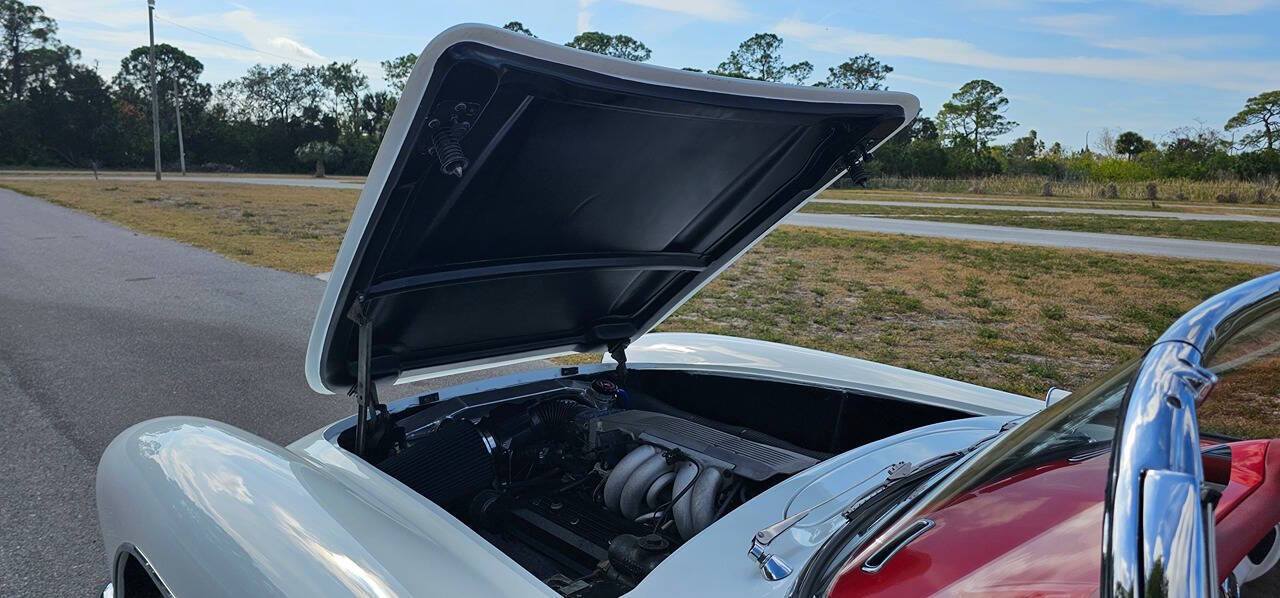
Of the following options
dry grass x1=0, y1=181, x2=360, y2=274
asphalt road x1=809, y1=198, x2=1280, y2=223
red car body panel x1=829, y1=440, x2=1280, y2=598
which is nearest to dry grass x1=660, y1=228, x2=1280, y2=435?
red car body panel x1=829, y1=440, x2=1280, y2=598

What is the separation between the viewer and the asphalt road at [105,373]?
10.4ft

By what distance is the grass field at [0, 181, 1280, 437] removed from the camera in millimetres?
6676

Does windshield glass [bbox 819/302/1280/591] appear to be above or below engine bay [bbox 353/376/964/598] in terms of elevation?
above

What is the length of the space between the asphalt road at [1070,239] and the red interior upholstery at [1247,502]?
28.0 feet

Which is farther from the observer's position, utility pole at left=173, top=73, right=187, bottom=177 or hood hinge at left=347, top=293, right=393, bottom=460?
utility pole at left=173, top=73, right=187, bottom=177

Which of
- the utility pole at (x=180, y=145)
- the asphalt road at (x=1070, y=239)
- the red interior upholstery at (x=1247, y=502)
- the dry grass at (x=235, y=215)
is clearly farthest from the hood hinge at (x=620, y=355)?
the utility pole at (x=180, y=145)

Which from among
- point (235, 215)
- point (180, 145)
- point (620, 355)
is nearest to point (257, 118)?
point (180, 145)

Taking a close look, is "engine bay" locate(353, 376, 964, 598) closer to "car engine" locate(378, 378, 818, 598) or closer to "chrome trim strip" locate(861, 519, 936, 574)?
"car engine" locate(378, 378, 818, 598)

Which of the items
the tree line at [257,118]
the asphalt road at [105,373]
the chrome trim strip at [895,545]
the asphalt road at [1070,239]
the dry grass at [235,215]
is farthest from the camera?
the tree line at [257,118]

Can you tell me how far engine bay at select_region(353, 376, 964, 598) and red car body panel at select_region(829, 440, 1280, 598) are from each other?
0.60 meters

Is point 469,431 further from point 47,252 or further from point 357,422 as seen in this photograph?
point 47,252

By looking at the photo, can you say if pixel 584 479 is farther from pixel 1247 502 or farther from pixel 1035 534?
pixel 1247 502

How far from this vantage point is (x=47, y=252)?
38.0ft

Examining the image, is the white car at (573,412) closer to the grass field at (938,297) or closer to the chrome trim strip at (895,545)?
the chrome trim strip at (895,545)
